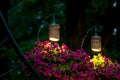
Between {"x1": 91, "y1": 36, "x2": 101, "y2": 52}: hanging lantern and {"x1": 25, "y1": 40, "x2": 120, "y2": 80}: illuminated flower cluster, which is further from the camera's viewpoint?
{"x1": 91, "y1": 36, "x2": 101, "y2": 52}: hanging lantern

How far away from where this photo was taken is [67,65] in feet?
19.4

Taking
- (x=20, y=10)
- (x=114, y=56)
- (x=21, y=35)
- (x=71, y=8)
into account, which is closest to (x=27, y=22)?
(x=21, y=35)

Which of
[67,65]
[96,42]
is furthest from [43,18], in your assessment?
[67,65]

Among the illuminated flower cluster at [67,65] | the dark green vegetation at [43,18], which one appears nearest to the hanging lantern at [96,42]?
the illuminated flower cluster at [67,65]

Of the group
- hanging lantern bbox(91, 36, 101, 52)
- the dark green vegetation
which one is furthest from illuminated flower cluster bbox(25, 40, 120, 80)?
the dark green vegetation

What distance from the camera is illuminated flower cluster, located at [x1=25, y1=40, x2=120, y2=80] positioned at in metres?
5.65

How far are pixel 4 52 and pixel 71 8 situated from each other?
6.65 feet

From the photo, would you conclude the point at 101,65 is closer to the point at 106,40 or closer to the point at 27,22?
the point at 106,40

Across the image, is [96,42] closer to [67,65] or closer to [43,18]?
[67,65]

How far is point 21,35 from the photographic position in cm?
1855

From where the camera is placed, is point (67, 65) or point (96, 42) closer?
point (67, 65)

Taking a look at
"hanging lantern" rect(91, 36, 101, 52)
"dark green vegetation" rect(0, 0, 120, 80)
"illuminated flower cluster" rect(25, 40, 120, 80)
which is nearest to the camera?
"illuminated flower cluster" rect(25, 40, 120, 80)

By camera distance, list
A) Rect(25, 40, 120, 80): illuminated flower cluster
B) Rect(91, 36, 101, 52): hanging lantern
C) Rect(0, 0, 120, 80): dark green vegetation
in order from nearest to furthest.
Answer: Rect(25, 40, 120, 80): illuminated flower cluster → Rect(91, 36, 101, 52): hanging lantern → Rect(0, 0, 120, 80): dark green vegetation

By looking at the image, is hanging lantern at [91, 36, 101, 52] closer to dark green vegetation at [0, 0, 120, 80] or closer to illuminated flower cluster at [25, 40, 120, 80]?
illuminated flower cluster at [25, 40, 120, 80]
